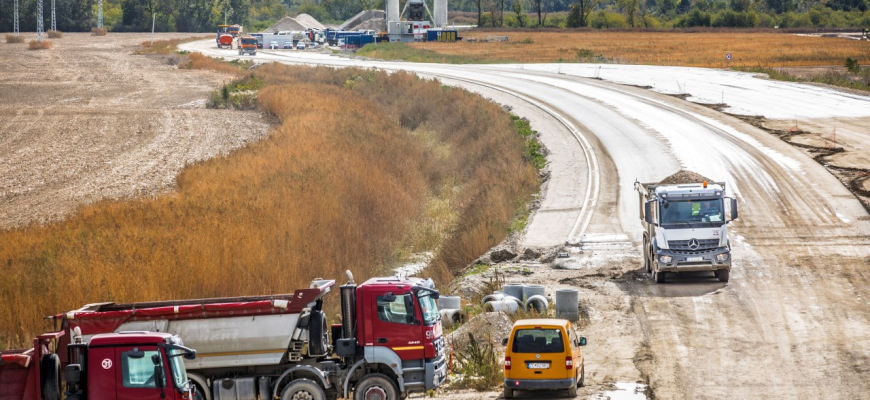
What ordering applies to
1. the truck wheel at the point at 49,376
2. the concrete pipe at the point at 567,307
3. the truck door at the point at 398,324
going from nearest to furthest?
the truck wheel at the point at 49,376 → the truck door at the point at 398,324 → the concrete pipe at the point at 567,307

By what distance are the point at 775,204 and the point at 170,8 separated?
173277 mm

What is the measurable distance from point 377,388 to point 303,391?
131 cm

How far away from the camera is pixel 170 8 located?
190 metres

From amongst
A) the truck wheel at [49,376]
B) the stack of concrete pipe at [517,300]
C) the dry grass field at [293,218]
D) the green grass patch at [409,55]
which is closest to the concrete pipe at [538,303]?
the stack of concrete pipe at [517,300]

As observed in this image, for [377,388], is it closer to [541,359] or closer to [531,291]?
[541,359]

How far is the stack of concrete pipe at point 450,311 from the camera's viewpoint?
2262cm

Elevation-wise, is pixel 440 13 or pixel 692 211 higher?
pixel 440 13

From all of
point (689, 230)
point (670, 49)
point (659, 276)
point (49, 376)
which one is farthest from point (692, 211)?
point (670, 49)

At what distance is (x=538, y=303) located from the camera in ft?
76.1

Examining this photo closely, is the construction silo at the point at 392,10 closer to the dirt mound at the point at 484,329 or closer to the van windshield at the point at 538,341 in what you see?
the dirt mound at the point at 484,329

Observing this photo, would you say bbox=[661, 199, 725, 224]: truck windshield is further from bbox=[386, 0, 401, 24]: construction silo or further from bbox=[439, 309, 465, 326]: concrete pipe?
bbox=[386, 0, 401, 24]: construction silo

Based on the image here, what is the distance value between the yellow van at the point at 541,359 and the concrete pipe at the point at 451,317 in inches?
228

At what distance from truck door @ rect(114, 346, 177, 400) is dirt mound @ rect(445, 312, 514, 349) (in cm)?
830

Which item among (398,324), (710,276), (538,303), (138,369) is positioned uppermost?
(138,369)
